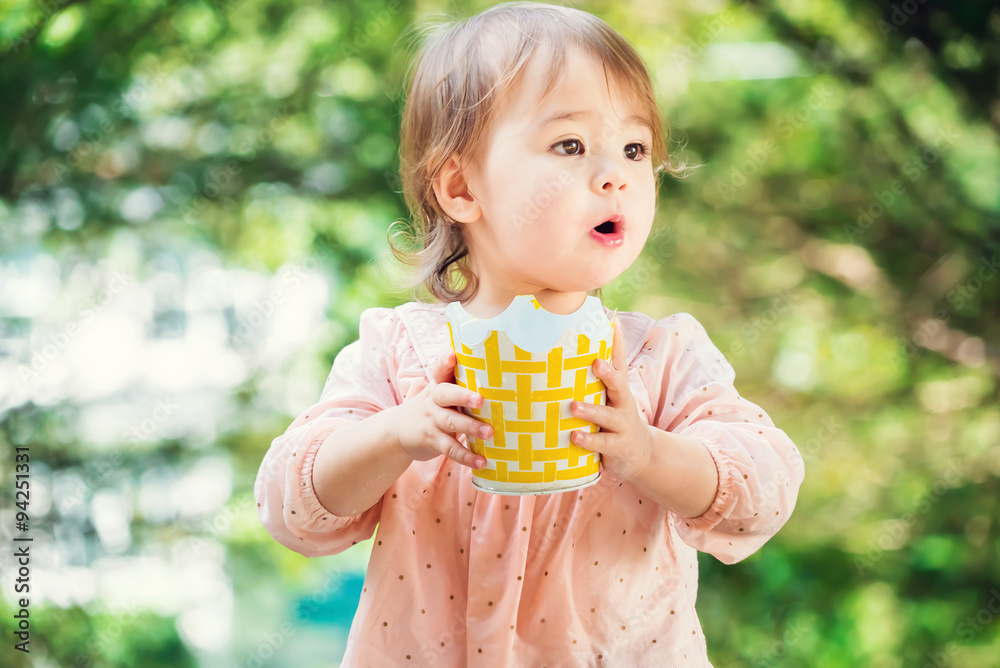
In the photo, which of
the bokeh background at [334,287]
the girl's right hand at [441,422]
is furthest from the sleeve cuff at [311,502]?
the bokeh background at [334,287]

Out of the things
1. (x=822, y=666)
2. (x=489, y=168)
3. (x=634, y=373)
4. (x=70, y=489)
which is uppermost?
(x=489, y=168)

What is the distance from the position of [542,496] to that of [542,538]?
0.16 feet

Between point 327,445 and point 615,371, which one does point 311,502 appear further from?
point 615,371

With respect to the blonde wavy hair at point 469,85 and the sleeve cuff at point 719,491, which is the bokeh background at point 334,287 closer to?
the blonde wavy hair at point 469,85

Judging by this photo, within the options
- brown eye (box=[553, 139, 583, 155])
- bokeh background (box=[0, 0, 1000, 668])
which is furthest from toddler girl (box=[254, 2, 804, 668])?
bokeh background (box=[0, 0, 1000, 668])

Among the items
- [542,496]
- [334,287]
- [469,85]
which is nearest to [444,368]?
[542,496]

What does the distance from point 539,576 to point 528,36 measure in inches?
25.1

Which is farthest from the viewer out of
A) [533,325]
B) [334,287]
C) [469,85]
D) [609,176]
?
[334,287]

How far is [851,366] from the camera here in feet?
7.42

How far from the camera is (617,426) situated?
34.5 inches

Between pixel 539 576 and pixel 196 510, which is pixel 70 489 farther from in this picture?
pixel 539 576

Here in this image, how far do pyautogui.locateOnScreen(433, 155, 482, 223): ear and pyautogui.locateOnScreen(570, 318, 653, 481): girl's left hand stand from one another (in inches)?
10.7

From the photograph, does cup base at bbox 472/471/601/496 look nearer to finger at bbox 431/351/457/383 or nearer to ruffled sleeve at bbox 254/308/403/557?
finger at bbox 431/351/457/383

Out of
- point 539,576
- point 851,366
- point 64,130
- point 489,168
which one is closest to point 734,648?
point 851,366
